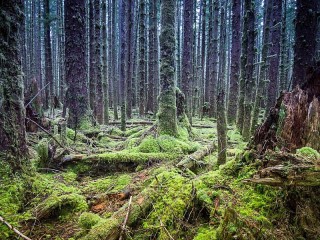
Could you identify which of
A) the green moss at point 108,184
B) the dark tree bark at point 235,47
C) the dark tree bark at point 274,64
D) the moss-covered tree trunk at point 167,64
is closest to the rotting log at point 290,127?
the green moss at point 108,184

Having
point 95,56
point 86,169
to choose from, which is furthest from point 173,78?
point 95,56

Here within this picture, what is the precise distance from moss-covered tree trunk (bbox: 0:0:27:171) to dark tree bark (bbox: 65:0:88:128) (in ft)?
15.7

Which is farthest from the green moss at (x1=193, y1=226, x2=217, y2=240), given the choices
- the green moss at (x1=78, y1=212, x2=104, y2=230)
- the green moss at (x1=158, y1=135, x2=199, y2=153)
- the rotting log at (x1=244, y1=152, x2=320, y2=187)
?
the green moss at (x1=158, y1=135, x2=199, y2=153)

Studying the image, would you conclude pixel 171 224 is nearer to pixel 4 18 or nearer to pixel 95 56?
pixel 4 18

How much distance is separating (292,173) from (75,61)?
721 cm

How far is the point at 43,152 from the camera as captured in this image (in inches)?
168

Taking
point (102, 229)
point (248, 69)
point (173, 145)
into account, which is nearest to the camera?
point (102, 229)

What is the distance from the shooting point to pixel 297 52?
6480 millimetres

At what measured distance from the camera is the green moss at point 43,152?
4.16 metres

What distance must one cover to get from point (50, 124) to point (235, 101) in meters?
8.86

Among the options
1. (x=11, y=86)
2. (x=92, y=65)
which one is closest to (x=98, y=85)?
(x=92, y=65)

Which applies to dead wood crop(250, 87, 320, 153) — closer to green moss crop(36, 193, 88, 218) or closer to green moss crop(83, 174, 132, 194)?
green moss crop(83, 174, 132, 194)

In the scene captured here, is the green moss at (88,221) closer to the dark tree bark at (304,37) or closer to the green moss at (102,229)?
the green moss at (102,229)

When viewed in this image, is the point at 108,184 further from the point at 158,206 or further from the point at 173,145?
the point at 173,145
